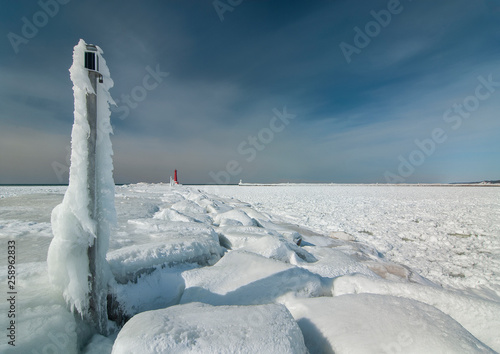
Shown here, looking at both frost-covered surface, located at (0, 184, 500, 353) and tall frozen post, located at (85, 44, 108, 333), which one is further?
tall frozen post, located at (85, 44, 108, 333)

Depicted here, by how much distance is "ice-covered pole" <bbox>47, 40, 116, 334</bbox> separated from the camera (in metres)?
1.52

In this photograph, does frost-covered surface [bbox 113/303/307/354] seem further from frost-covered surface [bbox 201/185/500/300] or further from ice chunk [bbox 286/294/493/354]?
frost-covered surface [bbox 201/185/500/300]

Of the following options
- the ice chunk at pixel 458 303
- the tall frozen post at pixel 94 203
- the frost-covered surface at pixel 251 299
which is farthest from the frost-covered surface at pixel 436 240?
the tall frozen post at pixel 94 203

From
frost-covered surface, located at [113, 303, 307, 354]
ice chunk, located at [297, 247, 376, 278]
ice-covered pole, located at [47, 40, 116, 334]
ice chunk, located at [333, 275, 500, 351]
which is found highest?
ice-covered pole, located at [47, 40, 116, 334]

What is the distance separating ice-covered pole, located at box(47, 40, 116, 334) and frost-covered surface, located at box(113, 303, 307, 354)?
55 cm

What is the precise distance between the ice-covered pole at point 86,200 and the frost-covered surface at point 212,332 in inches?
21.6

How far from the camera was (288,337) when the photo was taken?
1.26 meters

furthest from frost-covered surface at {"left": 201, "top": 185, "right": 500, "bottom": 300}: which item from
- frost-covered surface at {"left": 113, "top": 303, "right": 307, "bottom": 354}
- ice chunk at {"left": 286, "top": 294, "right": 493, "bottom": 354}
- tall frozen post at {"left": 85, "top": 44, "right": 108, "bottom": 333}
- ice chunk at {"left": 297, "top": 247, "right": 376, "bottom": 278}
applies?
tall frozen post at {"left": 85, "top": 44, "right": 108, "bottom": 333}

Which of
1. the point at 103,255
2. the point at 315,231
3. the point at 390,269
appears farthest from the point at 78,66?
the point at 315,231

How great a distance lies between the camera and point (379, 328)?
4.42 feet

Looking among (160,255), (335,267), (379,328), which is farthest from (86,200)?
(335,267)

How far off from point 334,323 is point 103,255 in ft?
5.41

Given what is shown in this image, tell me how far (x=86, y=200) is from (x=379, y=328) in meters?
1.97

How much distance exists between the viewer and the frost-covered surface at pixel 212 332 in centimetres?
111
